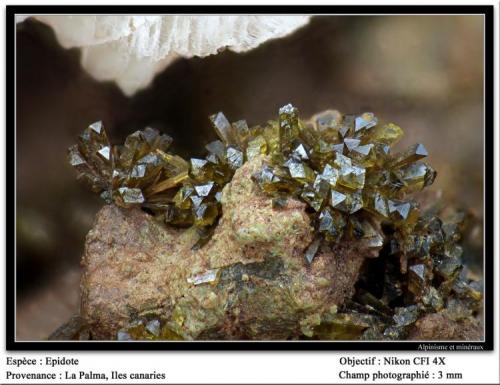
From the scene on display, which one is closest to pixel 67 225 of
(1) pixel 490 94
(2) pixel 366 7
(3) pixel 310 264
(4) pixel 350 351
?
(3) pixel 310 264

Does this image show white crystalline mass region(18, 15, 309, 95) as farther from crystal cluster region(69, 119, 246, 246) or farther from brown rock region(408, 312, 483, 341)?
brown rock region(408, 312, 483, 341)

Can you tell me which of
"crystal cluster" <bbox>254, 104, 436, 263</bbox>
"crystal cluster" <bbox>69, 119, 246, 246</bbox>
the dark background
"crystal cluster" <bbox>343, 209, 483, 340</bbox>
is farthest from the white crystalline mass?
"crystal cluster" <bbox>343, 209, 483, 340</bbox>

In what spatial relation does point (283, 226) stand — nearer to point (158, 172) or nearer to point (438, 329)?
point (158, 172)

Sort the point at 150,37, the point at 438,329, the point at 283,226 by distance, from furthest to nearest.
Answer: the point at 150,37, the point at 438,329, the point at 283,226

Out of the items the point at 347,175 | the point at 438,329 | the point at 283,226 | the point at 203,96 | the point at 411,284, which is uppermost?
the point at 203,96

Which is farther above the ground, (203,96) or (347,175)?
(203,96)

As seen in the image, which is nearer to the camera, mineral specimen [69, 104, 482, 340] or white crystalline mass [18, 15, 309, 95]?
mineral specimen [69, 104, 482, 340]

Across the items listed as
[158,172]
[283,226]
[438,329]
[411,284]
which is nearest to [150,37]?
[158,172]
